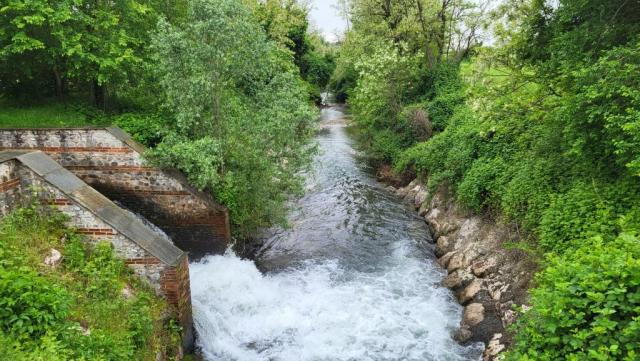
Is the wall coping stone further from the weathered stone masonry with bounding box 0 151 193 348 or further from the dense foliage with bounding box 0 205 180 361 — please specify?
the dense foliage with bounding box 0 205 180 361

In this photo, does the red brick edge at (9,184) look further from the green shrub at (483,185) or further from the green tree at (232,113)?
the green shrub at (483,185)

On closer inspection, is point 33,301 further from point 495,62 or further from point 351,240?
point 495,62

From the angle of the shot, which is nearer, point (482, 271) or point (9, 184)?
point (9, 184)

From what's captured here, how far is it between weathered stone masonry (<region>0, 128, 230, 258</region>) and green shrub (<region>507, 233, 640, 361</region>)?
828cm

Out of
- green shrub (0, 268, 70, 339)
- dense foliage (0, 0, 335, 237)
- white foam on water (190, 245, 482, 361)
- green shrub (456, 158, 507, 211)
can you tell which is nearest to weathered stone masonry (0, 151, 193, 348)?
white foam on water (190, 245, 482, 361)

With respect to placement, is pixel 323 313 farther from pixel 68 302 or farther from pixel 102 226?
pixel 68 302

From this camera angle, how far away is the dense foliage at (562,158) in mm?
4746

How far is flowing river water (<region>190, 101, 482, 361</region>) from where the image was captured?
8.19 meters

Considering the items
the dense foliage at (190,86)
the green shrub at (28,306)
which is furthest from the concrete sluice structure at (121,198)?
the green shrub at (28,306)

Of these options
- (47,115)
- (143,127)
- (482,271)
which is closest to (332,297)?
(482,271)

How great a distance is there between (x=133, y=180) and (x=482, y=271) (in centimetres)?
942

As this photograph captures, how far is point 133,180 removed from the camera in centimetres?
1084

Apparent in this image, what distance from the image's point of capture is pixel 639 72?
665cm

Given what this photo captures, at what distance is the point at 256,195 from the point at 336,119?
27.3 meters
